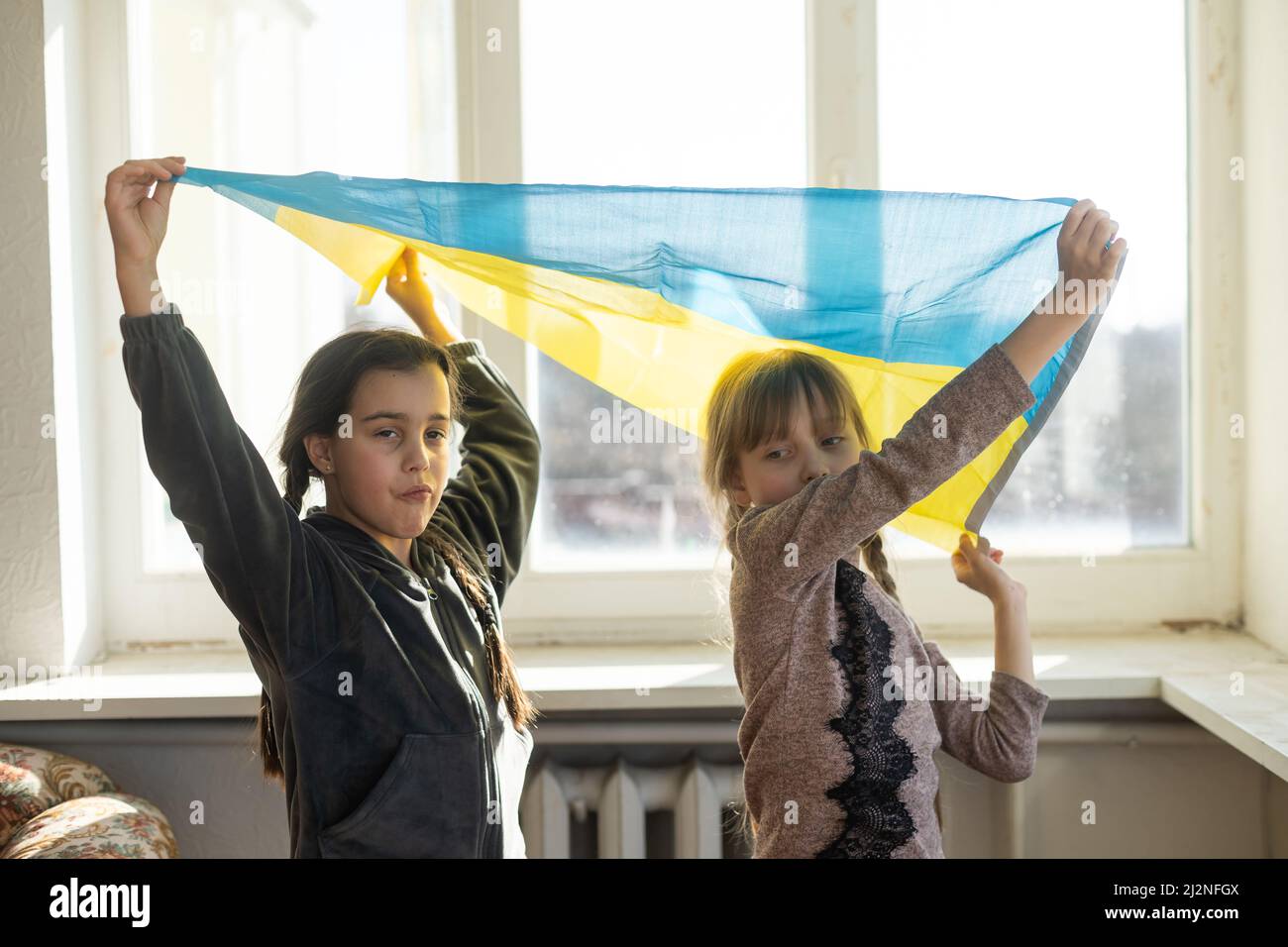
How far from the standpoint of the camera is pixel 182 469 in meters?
0.87

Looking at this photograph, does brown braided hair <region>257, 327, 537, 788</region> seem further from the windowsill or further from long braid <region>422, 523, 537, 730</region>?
the windowsill

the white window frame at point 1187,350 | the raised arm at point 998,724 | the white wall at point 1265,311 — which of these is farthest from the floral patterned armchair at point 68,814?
the white wall at point 1265,311

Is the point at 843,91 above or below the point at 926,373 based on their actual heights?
above

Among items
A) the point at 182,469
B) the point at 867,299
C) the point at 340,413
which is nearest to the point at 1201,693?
the point at 867,299

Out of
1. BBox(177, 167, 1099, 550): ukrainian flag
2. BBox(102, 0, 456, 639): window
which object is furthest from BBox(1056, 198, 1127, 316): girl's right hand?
BBox(102, 0, 456, 639): window

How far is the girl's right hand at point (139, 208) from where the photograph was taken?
0.91 metres

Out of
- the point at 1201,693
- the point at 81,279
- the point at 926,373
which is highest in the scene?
the point at 81,279

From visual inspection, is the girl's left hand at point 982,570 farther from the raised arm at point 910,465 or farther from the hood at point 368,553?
the hood at point 368,553

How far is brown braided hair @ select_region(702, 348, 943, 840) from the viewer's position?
105 centimetres

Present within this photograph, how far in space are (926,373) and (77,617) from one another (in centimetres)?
125

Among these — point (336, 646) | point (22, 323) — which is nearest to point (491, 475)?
point (336, 646)

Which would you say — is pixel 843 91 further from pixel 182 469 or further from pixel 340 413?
pixel 182 469

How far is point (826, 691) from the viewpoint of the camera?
1.01 m

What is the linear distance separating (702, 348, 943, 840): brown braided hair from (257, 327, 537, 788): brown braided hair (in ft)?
0.85
